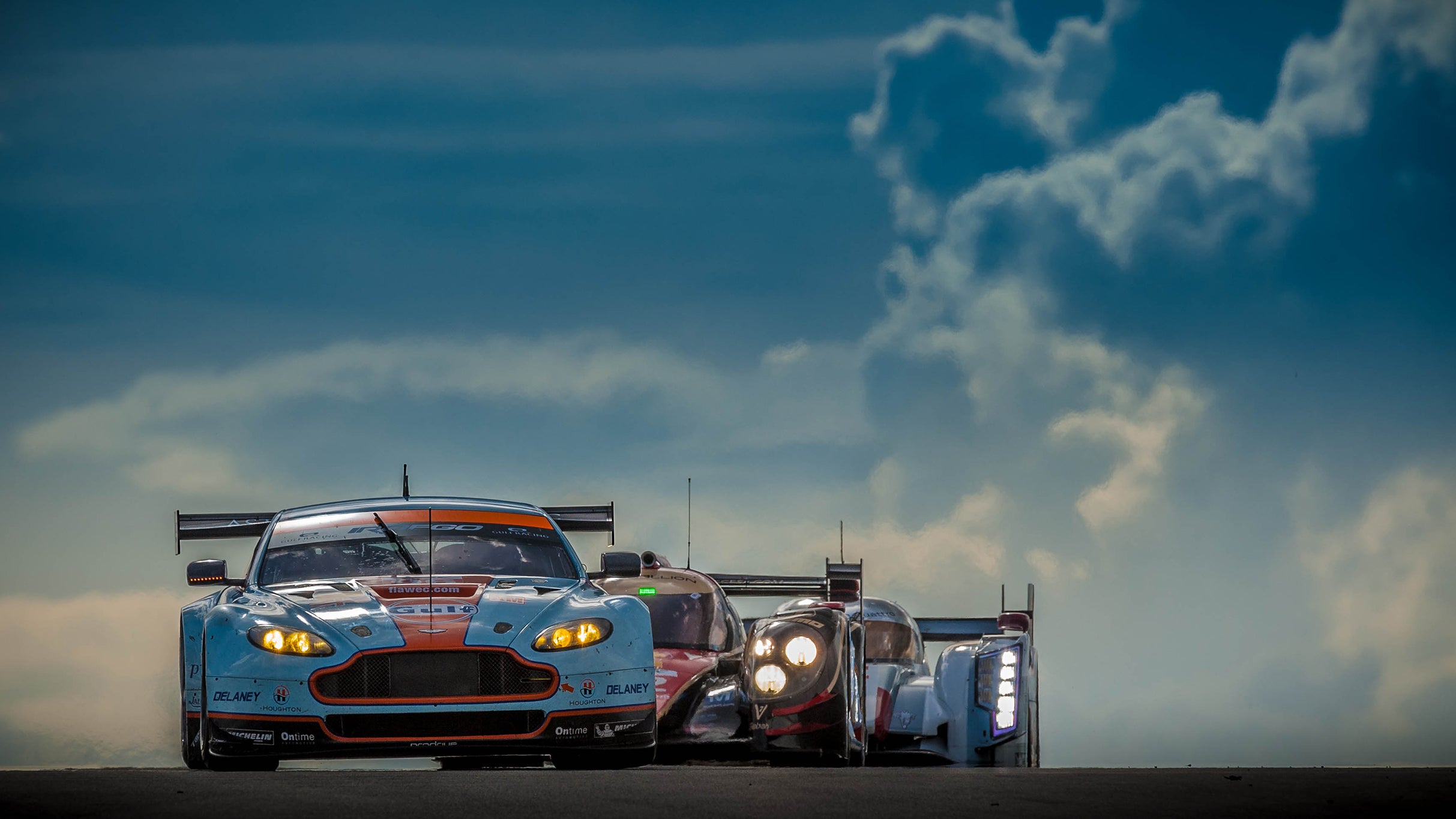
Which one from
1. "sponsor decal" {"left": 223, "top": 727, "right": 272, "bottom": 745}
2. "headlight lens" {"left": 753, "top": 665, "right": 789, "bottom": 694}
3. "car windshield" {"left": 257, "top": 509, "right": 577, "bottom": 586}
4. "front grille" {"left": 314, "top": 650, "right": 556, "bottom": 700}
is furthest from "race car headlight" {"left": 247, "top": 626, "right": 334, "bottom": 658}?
"headlight lens" {"left": 753, "top": 665, "right": 789, "bottom": 694}

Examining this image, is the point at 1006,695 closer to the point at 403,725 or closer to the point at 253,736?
the point at 403,725

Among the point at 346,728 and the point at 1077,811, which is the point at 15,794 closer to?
the point at 346,728

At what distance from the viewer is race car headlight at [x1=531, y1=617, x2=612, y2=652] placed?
336 inches

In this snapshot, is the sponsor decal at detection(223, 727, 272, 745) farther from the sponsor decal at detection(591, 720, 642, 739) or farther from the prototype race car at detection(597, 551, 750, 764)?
the prototype race car at detection(597, 551, 750, 764)

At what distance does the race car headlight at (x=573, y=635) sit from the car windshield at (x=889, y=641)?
4822 mm

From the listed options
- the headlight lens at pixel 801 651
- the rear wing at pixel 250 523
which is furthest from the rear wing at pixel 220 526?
the headlight lens at pixel 801 651

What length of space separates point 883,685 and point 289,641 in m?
5.03

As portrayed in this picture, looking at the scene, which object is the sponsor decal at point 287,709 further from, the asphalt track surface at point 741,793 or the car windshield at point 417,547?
the car windshield at point 417,547

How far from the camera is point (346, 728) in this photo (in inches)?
325

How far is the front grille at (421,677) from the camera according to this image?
27.2 ft

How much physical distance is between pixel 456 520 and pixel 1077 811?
5.05m

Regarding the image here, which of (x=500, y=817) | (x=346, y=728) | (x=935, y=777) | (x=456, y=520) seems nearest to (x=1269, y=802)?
(x=935, y=777)

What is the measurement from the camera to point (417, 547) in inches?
397

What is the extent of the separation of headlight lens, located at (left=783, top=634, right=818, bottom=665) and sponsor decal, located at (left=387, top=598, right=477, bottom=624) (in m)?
2.37
